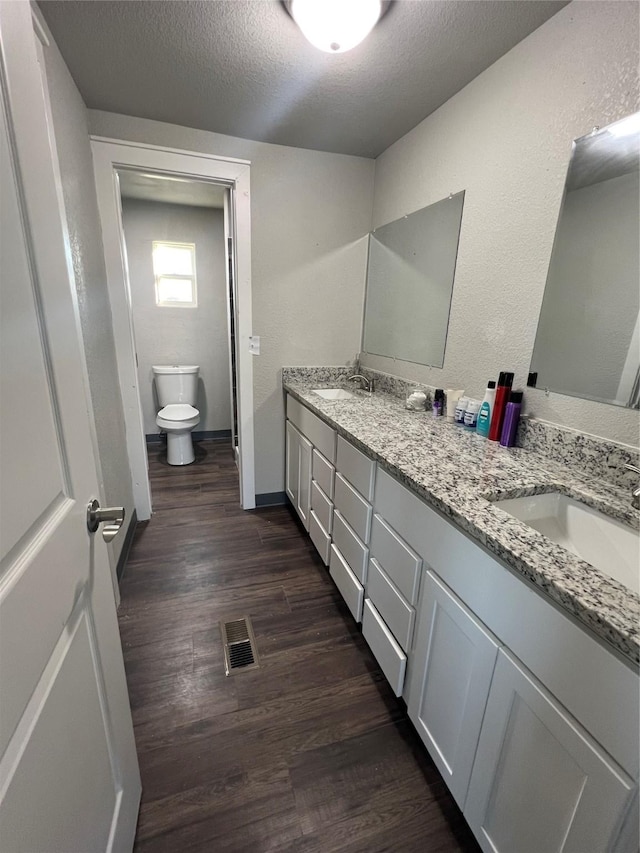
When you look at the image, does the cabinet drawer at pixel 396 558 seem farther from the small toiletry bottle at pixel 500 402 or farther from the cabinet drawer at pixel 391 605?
the small toiletry bottle at pixel 500 402

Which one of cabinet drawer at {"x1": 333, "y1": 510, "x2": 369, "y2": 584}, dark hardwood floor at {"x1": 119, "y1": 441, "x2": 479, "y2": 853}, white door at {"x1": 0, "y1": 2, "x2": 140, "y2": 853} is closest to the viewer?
white door at {"x1": 0, "y1": 2, "x2": 140, "y2": 853}

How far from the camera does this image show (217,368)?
3.91 metres

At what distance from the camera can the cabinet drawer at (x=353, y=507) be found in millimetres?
1418

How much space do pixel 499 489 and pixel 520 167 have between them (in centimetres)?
123

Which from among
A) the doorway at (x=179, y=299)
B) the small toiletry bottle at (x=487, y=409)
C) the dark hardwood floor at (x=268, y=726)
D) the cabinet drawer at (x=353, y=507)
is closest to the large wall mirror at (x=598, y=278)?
the small toiletry bottle at (x=487, y=409)

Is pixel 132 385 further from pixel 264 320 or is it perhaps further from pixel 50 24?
pixel 50 24

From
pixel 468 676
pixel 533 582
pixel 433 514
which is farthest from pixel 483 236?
pixel 468 676

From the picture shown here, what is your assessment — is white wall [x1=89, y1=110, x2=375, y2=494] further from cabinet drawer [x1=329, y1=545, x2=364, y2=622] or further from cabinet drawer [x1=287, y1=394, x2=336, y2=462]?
cabinet drawer [x1=329, y1=545, x2=364, y2=622]

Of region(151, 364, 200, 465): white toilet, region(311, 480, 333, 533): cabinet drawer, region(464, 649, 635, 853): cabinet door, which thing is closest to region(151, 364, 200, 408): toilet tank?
region(151, 364, 200, 465): white toilet

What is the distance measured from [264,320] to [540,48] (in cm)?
172

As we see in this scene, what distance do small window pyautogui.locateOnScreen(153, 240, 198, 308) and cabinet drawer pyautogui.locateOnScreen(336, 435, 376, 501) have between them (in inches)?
112

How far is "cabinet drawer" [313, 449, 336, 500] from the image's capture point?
177 centimetres

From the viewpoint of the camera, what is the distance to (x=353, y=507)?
1.54 metres

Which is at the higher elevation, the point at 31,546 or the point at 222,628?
the point at 31,546
